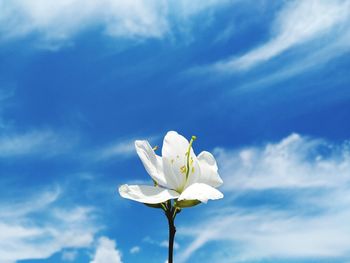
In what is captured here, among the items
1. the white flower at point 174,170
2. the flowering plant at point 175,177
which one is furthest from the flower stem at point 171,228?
the white flower at point 174,170

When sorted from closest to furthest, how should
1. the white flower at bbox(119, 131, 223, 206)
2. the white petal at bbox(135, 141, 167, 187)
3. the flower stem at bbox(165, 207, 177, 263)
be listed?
1. the flower stem at bbox(165, 207, 177, 263)
2. the white flower at bbox(119, 131, 223, 206)
3. the white petal at bbox(135, 141, 167, 187)

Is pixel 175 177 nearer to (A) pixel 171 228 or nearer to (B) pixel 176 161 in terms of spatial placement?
(B) pixel 176 161

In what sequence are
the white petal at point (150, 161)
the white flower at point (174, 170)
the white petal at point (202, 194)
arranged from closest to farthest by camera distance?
the white petal at point (202, 194)
the white flower at point (174, 170)
the white petal at point (150, 161)

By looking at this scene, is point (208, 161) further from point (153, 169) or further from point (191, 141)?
point (153, 169)

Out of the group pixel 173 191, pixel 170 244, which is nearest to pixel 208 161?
pixel 173 191

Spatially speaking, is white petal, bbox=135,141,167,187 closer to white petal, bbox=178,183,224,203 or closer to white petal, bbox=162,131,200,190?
white petal, bbox=162,131,200,190

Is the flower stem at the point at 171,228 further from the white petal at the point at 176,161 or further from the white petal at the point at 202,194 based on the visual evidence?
the white petal at the point at 176,161

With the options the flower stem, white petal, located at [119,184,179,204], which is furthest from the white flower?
the flower stem
